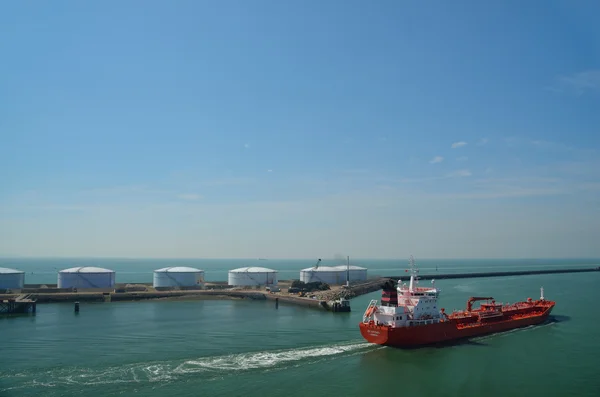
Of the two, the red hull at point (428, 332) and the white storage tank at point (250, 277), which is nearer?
the red hull at point (428, 332)

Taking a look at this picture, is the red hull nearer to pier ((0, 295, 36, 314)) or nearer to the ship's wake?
the ship's wake

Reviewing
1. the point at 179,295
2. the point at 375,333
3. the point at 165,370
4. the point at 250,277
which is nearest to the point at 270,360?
the point at 165,370

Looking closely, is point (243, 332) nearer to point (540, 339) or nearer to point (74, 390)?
point (74, 390)

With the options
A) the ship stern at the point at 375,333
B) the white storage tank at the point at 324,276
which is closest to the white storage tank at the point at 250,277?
the white storage tank at the point at 324,276

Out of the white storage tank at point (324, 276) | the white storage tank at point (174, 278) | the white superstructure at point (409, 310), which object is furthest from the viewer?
the white storage tank at point (324, 276)

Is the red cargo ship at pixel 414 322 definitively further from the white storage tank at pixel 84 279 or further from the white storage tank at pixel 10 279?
the white storage tank at pixel 10 279

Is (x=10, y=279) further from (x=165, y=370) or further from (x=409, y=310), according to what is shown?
Answer: (x=409, y=310)
